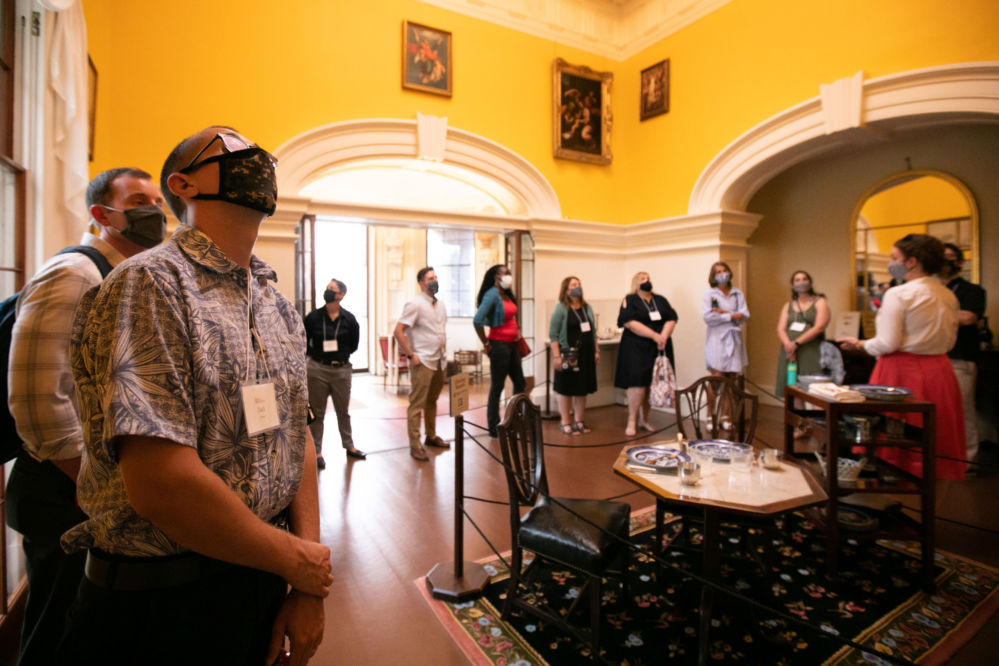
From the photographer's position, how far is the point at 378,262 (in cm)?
1118

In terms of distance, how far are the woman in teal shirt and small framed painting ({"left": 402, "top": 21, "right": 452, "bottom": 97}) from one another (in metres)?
2.79

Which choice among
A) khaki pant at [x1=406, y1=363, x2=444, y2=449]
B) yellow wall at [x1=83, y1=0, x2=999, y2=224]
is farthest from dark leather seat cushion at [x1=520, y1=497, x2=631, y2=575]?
yellow wall at [x1=83, y1=0, x2=999, y2=224]

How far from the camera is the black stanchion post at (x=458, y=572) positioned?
103 inches

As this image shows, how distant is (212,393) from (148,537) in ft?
0.99

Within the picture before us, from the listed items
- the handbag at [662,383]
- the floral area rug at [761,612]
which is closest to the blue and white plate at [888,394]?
the floral area rug at [761,612]

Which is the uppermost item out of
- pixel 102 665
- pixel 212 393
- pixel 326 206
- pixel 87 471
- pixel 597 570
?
pixel 326 206

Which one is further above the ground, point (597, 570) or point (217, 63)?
point (217, 63)

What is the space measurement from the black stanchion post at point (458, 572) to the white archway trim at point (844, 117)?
4971mm

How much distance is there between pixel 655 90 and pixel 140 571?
7.50 metres

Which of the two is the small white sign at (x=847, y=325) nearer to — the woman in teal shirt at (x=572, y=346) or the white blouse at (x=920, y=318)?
the white blouse at (x=920, y=318)

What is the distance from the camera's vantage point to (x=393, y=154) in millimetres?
5816

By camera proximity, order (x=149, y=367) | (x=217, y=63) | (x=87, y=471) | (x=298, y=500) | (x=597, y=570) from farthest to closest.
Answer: (x=217, y=63) < (x=597, y=570) < (x=298, y=500) < (x=87, y=471) < (x=149, y=367)

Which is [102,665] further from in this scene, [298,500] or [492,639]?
[492,639]

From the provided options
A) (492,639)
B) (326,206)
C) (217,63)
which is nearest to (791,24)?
(326,206)
